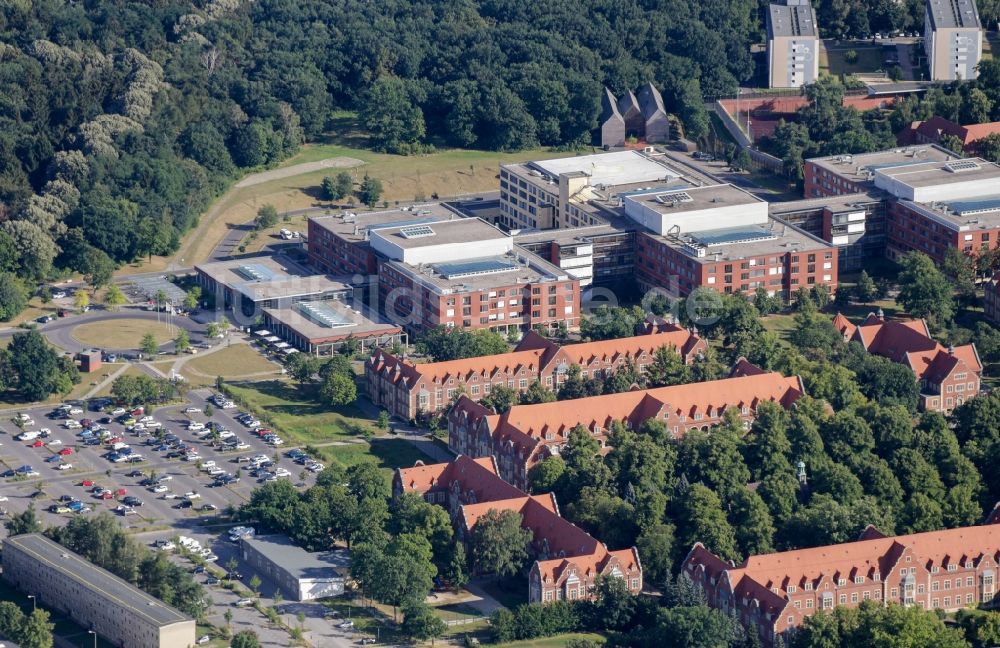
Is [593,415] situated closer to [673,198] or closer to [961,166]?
[673,198]

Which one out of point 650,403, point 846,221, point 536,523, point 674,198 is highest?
point 674,198

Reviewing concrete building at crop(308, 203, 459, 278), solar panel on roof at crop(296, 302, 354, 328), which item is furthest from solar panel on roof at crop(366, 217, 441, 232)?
solar panel on roof at crop(296, 302, 354, 328)

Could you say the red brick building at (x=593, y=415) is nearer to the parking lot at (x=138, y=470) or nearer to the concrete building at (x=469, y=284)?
the parking lot at (x=138, y=470)

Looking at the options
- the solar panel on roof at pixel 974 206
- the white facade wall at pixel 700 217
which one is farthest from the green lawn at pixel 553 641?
the solar panel on roof at pixel 974 206

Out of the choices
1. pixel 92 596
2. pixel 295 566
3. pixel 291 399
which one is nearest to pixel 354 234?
pixel 291 399

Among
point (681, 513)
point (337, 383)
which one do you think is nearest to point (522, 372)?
point (337, 383)

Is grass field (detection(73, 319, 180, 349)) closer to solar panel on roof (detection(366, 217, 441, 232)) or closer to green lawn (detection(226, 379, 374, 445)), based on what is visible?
green lawn (detection(226, 379, 374, 445))
